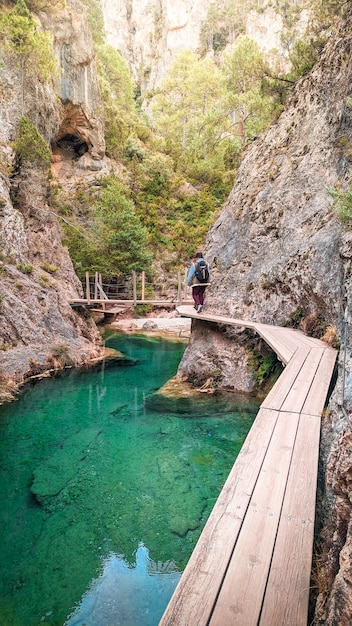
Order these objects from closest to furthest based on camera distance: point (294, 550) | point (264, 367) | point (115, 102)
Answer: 1. point (294, 550)
2. point (264, 367)
3. point (115, 102)

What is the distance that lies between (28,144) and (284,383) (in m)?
17.2

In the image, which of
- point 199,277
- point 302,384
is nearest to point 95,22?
point 199,277

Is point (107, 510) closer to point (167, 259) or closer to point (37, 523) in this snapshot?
point (37, 523)

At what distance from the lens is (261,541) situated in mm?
2238

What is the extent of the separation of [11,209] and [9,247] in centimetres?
197

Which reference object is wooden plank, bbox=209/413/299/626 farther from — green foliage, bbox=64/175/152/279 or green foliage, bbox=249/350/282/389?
green foliage, bbox=64/175/152/279

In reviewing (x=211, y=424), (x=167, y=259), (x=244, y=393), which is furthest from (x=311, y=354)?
(x=167, y=259)

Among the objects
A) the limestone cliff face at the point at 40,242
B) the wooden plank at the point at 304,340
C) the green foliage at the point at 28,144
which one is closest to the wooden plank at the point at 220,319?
the wooden plank at the point at 304,340

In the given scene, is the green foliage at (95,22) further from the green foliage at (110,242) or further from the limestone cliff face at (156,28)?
the green foliage at (110,242)

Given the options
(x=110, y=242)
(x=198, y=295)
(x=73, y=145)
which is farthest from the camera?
(x=73, y=145)

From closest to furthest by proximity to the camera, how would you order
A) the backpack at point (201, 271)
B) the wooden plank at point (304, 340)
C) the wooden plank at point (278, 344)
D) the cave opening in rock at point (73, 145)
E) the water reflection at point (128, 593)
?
1. the water reflection at point (128, 593)
2. the wooden plank at point (278, 344)
3. the wooden plank at point (304, 340)
4. the backpack at point (201, 271)
5. the cave opening in rock at point (73, 145)

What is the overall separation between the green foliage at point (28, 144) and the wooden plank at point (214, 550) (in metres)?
17.9

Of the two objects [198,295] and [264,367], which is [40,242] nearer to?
[198,295]

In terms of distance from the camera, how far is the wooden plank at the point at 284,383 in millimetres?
4204
